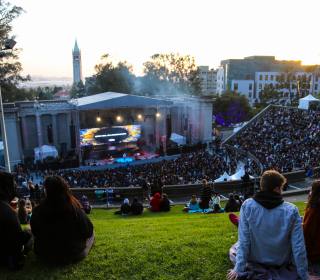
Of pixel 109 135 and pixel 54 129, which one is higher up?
pixel 54 129

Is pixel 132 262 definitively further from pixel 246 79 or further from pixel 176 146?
pixel 246 79

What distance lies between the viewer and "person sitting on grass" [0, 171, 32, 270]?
4062 millimetres

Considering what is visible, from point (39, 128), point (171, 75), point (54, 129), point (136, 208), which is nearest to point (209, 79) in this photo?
point (171, 75)

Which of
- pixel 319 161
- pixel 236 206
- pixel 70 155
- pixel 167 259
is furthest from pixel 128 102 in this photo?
pixel 167 259

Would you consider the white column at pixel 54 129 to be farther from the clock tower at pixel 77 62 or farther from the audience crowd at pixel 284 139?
the clock tower at pixel 77 62

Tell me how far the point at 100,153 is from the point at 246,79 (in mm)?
51199

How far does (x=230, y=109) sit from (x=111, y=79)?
1929 centimetres

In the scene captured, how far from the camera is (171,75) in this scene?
60.1m

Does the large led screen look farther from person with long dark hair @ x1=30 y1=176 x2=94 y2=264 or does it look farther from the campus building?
the campus building

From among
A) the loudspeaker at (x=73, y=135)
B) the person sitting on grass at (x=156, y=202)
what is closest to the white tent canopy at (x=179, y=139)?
the loudspeaker at (x=73, y=135)

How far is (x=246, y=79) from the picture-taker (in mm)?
74812

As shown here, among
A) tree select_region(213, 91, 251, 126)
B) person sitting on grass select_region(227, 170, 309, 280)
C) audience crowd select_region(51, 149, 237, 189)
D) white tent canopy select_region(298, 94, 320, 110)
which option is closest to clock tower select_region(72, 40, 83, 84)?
tree select_region(213, 91, 251, 126)

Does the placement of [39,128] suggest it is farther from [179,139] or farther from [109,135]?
[179,139]

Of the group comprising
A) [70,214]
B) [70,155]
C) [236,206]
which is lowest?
[70,155]
